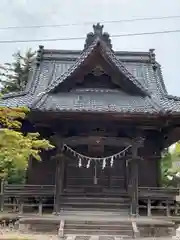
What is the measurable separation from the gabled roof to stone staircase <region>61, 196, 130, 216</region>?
3387mm

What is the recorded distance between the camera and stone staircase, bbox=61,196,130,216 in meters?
12.5

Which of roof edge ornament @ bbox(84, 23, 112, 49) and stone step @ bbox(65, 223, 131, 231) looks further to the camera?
roof edge ornament @ bbox(84, 23, 112, 49)

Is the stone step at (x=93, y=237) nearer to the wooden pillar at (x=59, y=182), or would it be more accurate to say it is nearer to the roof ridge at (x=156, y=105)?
the wooden pillar at (x=59, y=182)

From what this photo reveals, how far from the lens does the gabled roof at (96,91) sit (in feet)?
40.7

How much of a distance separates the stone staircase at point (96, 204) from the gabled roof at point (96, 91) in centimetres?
339

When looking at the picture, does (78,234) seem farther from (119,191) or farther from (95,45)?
(95,45)

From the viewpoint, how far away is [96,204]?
1260 cm

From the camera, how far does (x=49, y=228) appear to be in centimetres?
1064

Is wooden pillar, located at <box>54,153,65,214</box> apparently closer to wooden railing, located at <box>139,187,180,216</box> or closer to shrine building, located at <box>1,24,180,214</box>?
shrine building, located at <box>1,24,180,214</box>

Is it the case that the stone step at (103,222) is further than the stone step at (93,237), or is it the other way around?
the stone step at (103,222)

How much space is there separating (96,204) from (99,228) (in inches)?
86.5

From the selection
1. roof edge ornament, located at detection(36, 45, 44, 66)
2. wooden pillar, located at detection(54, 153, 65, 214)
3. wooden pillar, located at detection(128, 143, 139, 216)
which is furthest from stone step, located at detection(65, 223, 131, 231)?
roof edge ornament, located at detection(36, 45, 44, 66)

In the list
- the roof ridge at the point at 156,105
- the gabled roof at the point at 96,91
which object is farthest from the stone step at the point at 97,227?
the roof ridge at the point at 156,105

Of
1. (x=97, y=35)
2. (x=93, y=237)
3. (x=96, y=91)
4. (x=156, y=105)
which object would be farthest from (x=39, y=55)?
(x=93, y=237)
